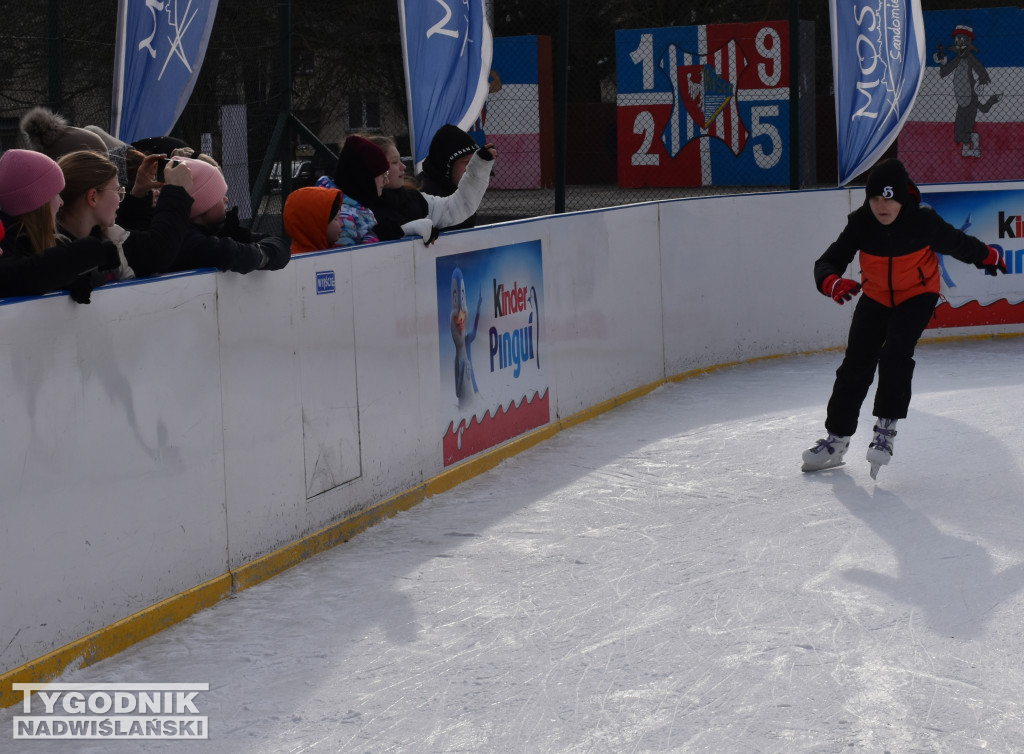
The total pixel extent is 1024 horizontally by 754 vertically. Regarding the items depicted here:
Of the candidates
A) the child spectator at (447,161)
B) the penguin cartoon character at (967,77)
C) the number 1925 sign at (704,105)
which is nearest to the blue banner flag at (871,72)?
the number 1925 sign at (704,105)

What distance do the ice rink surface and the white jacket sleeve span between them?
4.10 ft

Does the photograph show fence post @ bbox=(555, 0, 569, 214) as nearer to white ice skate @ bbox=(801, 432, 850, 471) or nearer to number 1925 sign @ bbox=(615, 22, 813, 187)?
number 1925 sign @ bbox=(615, 22, 813, 187)

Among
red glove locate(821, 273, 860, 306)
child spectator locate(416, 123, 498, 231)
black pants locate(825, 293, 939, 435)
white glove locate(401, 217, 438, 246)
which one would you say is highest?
child spectator locate(416, 123, 498, 231)

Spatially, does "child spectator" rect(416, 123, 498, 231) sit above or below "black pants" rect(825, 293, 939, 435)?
above

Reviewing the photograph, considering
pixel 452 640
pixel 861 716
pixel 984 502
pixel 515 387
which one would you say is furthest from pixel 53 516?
pixel 984 502

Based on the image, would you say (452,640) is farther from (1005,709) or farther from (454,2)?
(454,2)

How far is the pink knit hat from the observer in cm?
442

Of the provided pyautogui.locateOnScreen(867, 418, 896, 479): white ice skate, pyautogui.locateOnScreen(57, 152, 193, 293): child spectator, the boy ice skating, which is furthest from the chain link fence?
pyautogui.locateOnScreen(867, 418, 896, 479): white ice skate

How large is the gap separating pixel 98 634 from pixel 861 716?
216cm

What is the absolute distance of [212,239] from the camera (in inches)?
174

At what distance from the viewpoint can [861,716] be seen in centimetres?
333

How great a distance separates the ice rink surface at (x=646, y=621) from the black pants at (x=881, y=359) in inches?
12.0

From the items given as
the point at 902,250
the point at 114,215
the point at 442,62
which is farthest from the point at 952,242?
the point at 114,215

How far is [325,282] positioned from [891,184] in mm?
2574
